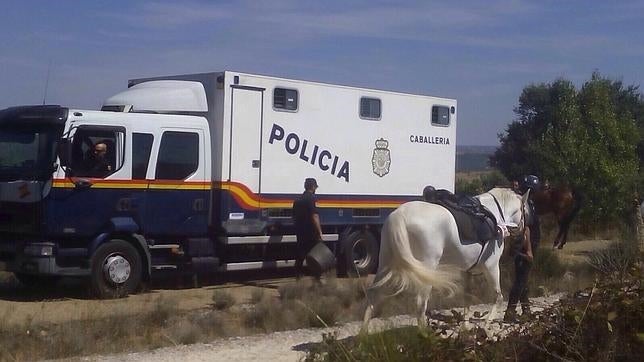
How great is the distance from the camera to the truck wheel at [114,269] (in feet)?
49.6

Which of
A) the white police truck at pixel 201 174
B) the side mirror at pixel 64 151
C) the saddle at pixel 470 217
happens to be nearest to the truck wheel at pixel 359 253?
the white police truck at pixel 201 174

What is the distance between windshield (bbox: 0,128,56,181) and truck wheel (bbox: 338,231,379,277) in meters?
5.97

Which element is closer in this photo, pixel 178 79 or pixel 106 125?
pixel 106 125

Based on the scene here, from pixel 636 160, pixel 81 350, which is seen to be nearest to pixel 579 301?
pixel 81 350

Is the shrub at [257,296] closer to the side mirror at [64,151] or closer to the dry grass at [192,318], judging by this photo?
the dry grass at [192,318]

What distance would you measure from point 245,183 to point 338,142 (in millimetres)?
2355

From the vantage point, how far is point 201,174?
1614 centimetres

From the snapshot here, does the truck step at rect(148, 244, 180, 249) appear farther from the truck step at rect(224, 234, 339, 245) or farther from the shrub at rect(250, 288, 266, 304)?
the shrub at rect(250, 288, 266, 304)

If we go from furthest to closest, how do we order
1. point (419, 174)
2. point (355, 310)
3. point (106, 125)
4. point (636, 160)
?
1. point (636, 160)
2. point (419, 174)
3. point (106, 125)
4. point (355, 310)

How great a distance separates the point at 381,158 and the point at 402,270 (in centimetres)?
820

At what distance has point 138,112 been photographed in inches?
639

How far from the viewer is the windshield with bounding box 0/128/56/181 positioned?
1466cm

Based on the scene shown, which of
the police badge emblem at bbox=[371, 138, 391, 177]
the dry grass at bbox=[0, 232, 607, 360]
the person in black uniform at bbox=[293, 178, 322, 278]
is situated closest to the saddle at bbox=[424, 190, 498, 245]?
the dry grass at bbox=[0, 232, 607, 360]

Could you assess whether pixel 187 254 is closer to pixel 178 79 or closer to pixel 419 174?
pixel 178 79
